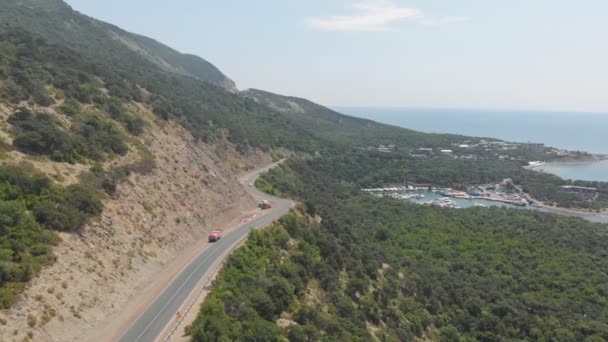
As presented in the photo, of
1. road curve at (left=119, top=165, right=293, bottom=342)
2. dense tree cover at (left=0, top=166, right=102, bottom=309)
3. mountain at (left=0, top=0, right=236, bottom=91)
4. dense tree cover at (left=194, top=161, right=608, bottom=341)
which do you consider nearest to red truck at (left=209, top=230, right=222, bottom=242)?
road curve at (left=119, top=165, right=293, bottom=342)

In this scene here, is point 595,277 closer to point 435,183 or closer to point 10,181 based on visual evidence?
point 10,181

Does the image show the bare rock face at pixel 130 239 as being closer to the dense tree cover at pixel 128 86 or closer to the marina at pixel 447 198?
the dense tree cover at pixel 128 86

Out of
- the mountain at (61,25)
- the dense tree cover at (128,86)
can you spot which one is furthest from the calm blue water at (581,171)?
the mountain at (61,25)

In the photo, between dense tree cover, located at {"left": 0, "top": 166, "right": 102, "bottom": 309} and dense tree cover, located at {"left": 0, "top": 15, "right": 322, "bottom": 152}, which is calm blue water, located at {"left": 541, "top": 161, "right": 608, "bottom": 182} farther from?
dense tree cover, located at {"left": 0, "top": 166, "right": 102, "bottom": 309}

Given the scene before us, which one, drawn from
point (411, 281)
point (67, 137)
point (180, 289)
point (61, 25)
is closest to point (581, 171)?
point (411, 281)

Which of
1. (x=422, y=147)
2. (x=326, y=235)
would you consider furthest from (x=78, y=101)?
(x=422, y=147)
